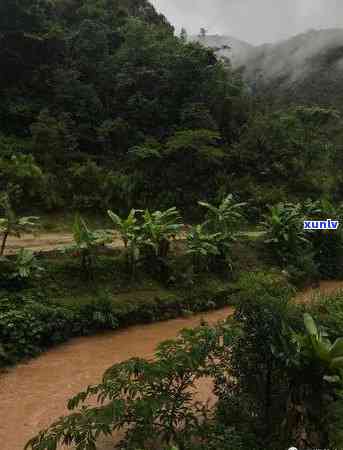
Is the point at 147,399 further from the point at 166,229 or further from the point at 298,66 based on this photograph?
the point at 298,66

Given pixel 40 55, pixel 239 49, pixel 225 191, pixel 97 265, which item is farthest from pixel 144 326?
pixel 239 49

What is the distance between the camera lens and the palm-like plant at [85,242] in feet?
30.2

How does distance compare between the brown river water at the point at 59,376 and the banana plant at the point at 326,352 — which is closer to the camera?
the banana plant at the point at 326,352

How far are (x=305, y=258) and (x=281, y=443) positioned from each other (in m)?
8.91

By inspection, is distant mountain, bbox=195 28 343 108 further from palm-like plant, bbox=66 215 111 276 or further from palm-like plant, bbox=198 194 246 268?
palm-like plant, bbox=66 215 111 276

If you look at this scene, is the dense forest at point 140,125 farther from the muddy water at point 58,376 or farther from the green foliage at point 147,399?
the green foliage at point 147,399

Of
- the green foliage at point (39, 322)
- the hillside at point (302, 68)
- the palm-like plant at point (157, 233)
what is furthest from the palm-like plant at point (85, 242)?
the hillside at point (302, 68)

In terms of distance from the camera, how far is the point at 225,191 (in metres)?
16.4

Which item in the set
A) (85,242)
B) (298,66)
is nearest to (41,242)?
(85,242)

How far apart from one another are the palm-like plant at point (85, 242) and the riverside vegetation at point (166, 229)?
5 centimetres

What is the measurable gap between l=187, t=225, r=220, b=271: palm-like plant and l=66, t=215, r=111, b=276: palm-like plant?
237 centimetres

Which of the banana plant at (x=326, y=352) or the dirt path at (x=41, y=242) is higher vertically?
the banana plant at (x=326, y=352)

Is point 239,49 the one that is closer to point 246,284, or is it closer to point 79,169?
point 79,169

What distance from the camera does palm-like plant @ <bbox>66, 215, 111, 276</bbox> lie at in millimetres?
9203
